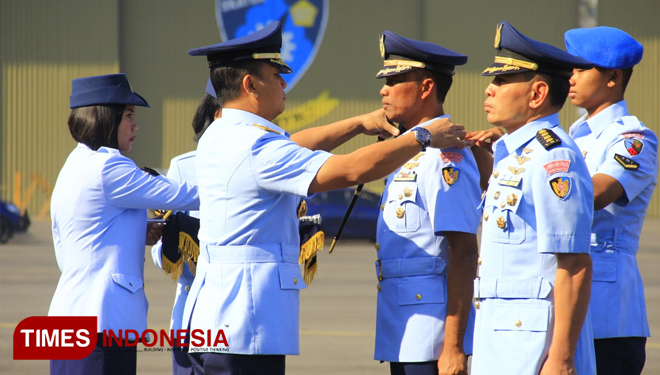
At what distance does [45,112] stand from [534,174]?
27.3 m

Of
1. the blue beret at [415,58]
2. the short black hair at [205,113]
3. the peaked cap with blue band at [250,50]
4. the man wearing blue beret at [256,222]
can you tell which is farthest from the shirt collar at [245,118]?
the short black hair at [205,113]

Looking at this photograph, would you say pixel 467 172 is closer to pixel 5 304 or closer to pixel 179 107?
pixel 5 304

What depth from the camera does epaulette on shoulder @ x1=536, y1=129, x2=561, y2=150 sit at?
310 centimetres

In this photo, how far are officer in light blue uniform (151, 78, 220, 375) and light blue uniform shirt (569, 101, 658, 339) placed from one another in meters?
1.98

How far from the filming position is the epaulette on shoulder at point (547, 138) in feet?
10.2

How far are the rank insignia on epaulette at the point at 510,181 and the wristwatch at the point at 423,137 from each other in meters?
0.31

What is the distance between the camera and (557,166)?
303 cm

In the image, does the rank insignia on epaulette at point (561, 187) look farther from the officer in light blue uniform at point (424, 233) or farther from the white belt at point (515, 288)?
the officer in light blue uniform at point (424, 233)

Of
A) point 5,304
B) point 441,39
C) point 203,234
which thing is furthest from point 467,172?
point 441,39

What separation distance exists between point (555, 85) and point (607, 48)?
69 cm

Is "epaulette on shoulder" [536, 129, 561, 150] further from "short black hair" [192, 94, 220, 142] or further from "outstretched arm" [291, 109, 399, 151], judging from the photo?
"short black hair" [192, 94, 220, 142]

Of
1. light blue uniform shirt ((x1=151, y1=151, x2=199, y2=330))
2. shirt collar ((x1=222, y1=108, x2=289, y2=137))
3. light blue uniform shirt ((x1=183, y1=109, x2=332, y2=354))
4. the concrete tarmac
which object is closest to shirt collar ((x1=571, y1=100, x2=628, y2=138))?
light blue uniform shirt ((x1=183, y1=109, x2=332, y2=354))

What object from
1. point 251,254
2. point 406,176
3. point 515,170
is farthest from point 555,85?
point 251,254

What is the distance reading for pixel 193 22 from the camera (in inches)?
1120
